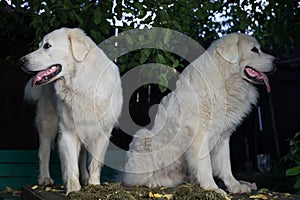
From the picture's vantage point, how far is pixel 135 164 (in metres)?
3.04

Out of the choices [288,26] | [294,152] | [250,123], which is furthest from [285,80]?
[294,152]

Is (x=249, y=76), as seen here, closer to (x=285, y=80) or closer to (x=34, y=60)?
(x=34, y=60)

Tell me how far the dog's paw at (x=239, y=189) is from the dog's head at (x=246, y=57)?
68 cm

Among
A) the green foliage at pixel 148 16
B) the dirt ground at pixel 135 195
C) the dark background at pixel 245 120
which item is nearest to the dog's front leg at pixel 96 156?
the dirt ground at pixel 135 195

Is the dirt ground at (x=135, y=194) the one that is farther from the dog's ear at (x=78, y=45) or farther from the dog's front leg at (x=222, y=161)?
the dog's ear at (x=78, y=45)

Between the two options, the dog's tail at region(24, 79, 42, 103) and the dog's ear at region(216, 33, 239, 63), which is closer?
the dog's ear at region(216, 33, 239, 63)

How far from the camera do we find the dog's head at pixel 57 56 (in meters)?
2.60

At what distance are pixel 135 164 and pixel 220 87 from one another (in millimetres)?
816

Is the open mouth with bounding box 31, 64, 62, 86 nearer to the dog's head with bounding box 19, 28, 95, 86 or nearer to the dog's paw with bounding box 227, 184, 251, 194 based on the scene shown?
the dog's head with bounding box 19, 28, 95, 86

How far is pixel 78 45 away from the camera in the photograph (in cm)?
265

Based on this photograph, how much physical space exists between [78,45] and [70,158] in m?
0.70

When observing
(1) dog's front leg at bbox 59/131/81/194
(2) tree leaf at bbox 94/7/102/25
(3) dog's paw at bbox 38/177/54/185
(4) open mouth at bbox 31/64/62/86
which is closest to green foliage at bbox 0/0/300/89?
(2) tree leaf at bbox 94/7/102/25

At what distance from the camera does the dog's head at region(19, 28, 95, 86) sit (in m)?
2.60

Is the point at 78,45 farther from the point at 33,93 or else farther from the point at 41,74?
the point at 33,93
